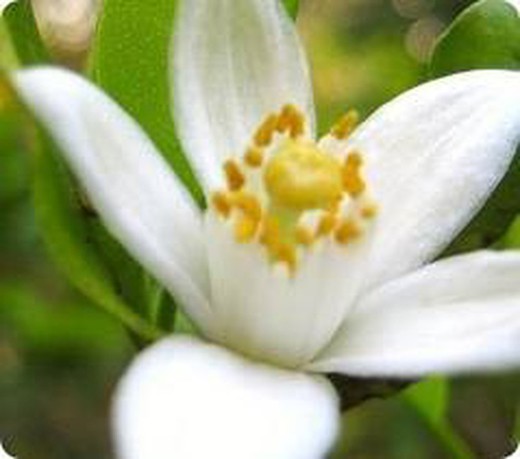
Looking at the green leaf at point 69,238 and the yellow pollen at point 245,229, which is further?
the yellow pollen at point 245,229

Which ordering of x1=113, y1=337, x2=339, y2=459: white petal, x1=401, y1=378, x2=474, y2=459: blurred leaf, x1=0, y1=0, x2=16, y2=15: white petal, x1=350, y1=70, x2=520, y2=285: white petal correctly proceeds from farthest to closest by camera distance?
1. x1=401, y1=378, x2=474, y2=459: blurred leaf
2. x1=350, y1=70, x2=520, y2=285: white petal
3. x1=0, y1=0, x2=16, y2=15: white petal
4. x1=113, y1=337, x2=339, y2=459: white petal

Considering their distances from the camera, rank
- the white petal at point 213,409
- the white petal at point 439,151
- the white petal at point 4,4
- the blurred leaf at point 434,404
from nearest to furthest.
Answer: the white petal at point 213,409 → the white petal at point 4,4 → the white petal at point 439,151 → the blurred leaf at point 434,404

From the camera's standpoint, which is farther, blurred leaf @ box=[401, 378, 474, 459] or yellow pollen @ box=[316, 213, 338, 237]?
blurred leaf @ box=[401, 378, 474, 459]

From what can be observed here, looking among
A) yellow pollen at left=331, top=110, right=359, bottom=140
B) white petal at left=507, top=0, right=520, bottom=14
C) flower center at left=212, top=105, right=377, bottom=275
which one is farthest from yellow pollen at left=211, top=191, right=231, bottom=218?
white petal at left=507, top=0, right=520, bottom=14

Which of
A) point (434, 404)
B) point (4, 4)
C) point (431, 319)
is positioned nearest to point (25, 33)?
point (4, 4)

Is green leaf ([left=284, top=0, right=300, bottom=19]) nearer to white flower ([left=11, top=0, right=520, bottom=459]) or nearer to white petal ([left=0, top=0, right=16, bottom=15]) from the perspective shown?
white flower ([left=11, top=0, right=520, bottom=459])

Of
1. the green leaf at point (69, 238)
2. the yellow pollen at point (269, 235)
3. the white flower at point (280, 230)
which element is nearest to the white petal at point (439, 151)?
the white flower at point (280, 230)

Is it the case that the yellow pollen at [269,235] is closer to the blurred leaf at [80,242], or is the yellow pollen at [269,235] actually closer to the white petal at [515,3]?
the blurred leaf at [80,242]
